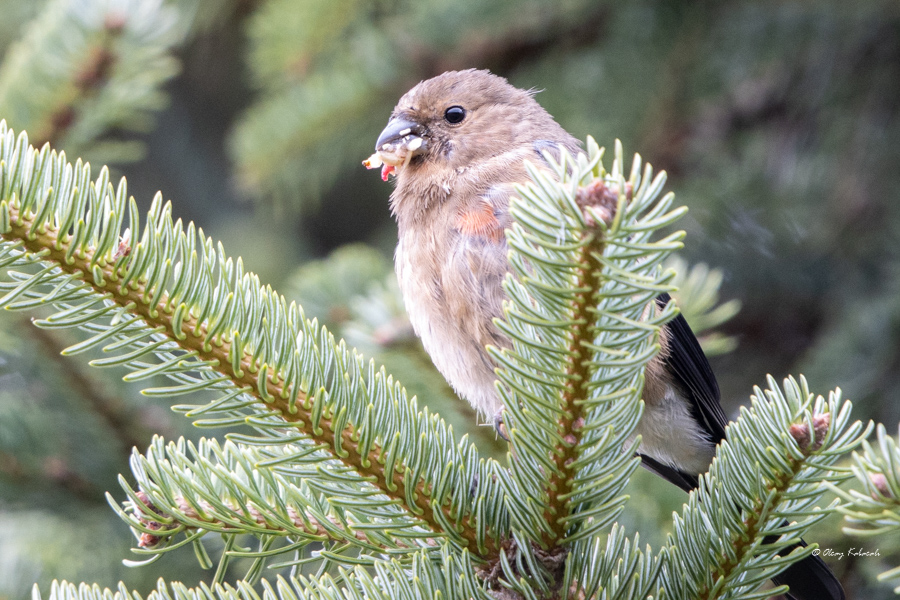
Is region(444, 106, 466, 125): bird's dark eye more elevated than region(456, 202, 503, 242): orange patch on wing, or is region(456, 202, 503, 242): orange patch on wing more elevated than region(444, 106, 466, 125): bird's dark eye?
region(444, 106, 466, 125): bird's dark eye

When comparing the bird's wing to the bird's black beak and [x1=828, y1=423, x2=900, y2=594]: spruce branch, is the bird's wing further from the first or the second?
[x1=828, y1=423, x2=900, y2=594]: spruce branch

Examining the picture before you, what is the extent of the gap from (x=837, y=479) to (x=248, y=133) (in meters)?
2.72

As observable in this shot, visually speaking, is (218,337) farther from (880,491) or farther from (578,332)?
(880,491)

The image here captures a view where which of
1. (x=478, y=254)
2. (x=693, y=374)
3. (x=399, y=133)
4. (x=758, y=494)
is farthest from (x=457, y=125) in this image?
(x=758, y=494)

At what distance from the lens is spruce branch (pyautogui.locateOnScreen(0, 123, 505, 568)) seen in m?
1.28

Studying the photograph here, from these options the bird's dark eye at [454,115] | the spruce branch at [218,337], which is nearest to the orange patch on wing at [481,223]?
the bird's dark eye at [454,115]

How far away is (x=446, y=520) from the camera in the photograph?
4.83 feet

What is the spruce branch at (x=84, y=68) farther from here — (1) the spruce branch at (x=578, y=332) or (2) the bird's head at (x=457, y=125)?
(1) the spruce branch at (x=578, y=332)

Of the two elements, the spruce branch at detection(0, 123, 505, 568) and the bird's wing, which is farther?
the bird's wing

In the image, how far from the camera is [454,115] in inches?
113

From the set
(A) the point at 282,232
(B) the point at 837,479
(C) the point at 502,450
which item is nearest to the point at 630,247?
(B) the point at 837,479

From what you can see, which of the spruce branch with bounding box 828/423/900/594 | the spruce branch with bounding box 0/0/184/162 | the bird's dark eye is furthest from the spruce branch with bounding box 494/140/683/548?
the spruce branch with bounding box 0/0/184/162

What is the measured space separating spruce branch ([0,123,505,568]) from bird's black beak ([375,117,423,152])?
1368 millimetres

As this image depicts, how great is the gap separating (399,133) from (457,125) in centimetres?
22
